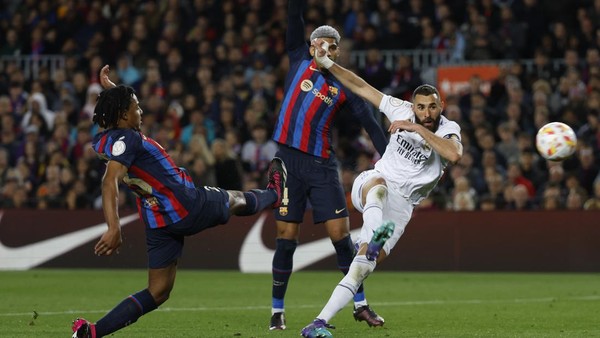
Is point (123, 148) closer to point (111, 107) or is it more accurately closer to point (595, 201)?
point (111, 107)

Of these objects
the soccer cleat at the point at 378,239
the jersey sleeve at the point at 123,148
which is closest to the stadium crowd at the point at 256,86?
the soccer cleat at the point at 378,239

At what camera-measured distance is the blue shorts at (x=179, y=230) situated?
8719 mm

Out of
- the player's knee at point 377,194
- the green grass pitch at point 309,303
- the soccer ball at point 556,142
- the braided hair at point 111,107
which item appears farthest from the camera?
the soccer ball at point 556,142

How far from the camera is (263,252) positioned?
18.2 meters

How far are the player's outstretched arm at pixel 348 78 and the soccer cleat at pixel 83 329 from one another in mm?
3057

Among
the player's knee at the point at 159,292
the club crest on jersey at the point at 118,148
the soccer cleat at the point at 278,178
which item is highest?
the club crest on jersey at the point at 118,148

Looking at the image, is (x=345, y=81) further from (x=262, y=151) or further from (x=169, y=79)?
(x=169, y=79)

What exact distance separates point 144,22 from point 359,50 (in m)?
4.70

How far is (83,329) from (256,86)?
13.0m

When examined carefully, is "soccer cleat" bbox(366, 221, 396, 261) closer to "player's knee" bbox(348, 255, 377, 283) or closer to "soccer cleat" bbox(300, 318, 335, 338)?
"player's knee" bbox(348, 255, 377, 283)

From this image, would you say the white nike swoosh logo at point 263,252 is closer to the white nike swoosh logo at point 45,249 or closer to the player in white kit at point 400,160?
the white nike swoosh logo at point 45,249

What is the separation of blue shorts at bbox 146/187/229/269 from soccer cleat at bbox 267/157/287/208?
1016 millimetres

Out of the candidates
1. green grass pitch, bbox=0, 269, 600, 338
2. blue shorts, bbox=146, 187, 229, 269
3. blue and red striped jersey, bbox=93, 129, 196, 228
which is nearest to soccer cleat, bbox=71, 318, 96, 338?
blue shorts, bbox=146, 187, 229, 269

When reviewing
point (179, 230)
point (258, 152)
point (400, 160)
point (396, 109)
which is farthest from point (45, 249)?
point (179, 230)
